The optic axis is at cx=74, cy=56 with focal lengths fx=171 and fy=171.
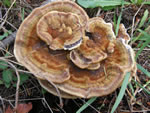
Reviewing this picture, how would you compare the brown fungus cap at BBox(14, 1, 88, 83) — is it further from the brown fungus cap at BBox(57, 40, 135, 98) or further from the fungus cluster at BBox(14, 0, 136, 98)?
the brown fungus cap at BBox(57, 40, 135, 98)

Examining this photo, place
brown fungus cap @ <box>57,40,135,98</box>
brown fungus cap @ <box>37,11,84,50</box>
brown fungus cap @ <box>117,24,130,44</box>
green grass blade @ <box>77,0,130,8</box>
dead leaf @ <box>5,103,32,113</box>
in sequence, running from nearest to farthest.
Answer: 1. brown fungus cap @ <box>57,40,135,98</box>
2. brown fungus cap @ <box>37,11,84,50</box>
3. dead leaf @ <box>5,103,32,113</box>
4. brown fungus cap @ <box>117,24,130,44</box>
5. green grass blade @ <box>77,0,130,8</box>

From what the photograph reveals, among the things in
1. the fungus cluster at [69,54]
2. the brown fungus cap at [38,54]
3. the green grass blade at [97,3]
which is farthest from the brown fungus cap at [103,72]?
the green grass blade at [97,3]

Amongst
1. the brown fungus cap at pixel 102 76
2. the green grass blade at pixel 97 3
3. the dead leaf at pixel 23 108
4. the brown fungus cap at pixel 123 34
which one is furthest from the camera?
the green grass blade at pixel 97 3

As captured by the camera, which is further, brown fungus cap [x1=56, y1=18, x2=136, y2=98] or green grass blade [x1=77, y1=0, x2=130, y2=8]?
green grass blade [x1=77, y1=0, x2=130, y2=8]

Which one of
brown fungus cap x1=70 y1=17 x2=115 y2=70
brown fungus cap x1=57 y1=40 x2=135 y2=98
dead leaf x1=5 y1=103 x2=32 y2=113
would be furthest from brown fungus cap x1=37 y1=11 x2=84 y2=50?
dead leaf x1=5 y1=103 x2=32 y2=113

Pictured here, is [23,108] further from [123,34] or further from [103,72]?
[123,34]

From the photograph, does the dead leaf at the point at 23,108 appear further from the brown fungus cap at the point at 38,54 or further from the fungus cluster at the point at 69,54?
the brown fungus cap at the point at 38,54

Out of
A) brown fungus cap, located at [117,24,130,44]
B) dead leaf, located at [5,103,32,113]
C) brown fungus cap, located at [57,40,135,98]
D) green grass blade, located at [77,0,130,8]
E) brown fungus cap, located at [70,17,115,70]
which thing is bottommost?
dead leaf, located at [5,103,32,113]

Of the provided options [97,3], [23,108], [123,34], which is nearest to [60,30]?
[123,34]
